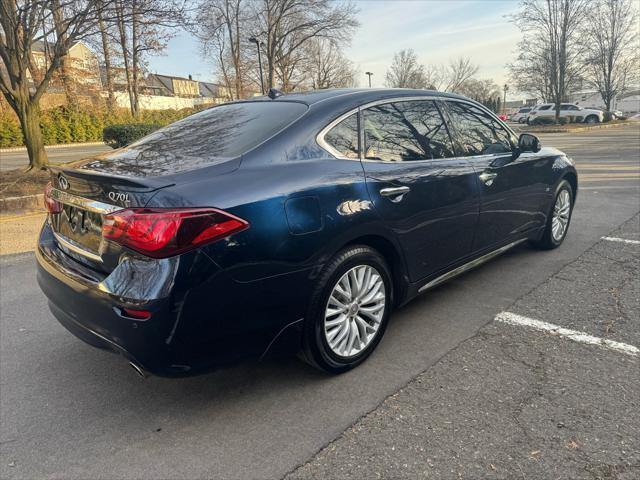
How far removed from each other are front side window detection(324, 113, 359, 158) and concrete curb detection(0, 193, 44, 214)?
260 inches

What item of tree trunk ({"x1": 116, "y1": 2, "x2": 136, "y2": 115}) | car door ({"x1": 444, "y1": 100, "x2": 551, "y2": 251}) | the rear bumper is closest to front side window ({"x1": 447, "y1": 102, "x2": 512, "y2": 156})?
car door ({"x1": 444, "y1": 100, "x2": 551, "y2": 251})

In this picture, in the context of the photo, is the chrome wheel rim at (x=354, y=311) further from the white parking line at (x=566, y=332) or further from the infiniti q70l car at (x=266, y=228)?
the white parking line at (x=566, y=332)

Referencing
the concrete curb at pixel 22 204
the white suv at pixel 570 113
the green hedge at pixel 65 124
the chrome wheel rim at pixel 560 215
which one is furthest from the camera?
the white suv at pixel 570 113

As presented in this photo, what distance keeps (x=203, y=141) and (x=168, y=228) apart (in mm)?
856

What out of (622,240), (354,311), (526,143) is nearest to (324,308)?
(354,311)

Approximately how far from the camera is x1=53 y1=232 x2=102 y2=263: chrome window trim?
2.27 m

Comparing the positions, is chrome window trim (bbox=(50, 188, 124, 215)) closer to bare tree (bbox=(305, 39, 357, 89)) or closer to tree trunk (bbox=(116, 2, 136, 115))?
tree trunk (bbox=(116, 2, 136, 115))

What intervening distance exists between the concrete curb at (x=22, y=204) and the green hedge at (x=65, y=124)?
78.3ft

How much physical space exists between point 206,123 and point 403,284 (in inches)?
66.5

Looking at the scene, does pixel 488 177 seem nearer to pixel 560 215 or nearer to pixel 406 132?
pixel 406 132

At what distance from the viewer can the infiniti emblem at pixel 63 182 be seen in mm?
2520

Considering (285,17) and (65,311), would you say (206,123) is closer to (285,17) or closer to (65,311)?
(65,311)

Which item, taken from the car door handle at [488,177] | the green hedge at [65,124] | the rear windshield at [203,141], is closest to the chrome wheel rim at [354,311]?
the rear windshield at [203,141]

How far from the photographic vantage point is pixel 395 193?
9.42 ft
